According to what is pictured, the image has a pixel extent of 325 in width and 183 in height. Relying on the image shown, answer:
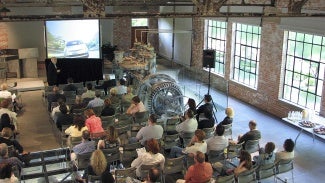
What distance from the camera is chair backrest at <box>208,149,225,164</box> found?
27.1 ft

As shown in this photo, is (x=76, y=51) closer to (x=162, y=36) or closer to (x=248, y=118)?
(x=162, y=36)

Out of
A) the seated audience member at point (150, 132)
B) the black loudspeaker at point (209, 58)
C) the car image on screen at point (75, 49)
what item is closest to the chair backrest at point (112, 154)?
the seated audience member at point (150, 132)

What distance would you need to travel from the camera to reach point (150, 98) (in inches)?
458

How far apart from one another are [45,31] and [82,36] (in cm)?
159

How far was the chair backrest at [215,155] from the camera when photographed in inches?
325

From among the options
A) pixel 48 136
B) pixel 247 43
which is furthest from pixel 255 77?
pixel 48 136

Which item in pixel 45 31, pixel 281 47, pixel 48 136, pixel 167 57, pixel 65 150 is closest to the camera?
pixel 65 150

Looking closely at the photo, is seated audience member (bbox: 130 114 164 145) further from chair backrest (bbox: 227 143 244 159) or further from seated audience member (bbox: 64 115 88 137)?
chair backrest (bbox: 227 143 244 159)

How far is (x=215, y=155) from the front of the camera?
27.2 feet

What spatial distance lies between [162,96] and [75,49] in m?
7.78

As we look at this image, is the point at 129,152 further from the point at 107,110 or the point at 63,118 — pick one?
the point at 63,118

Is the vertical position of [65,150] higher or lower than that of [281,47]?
lower

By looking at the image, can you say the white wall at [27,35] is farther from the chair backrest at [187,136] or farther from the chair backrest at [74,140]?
the chair backrest at [187,136]

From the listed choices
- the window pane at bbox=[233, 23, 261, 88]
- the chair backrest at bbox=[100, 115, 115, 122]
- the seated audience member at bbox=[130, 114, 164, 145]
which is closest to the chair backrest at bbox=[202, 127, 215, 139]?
the seated audience member at bbox=[130, 114, 164, 145]
